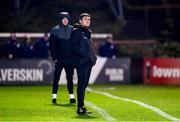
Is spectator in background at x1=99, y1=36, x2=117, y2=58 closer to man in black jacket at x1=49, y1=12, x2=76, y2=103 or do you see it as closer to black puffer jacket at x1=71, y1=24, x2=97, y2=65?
man in black jacket at x1=49, y1=12, x2=76, y2=103

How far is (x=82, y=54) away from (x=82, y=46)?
0.20 meters

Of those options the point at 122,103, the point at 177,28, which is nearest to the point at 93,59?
the point at 122,103

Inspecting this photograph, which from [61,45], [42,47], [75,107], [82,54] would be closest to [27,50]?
[42,47]

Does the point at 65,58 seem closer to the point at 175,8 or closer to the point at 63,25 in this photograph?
the point at 63,25

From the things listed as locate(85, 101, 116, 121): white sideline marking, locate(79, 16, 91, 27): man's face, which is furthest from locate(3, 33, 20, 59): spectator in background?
locate(79, 16, 91, 27): man's face

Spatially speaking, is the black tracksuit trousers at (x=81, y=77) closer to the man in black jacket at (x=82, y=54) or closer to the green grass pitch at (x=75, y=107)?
the man in black jacket at (x=82, y=54)

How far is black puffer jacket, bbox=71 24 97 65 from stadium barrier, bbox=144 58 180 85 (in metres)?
13.1

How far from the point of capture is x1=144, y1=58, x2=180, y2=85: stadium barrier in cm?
2731

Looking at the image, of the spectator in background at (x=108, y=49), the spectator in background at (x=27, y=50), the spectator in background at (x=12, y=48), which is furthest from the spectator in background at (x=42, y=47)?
the spectator in background at (x=108, y=49)

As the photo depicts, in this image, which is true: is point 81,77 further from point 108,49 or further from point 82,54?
point 108,49

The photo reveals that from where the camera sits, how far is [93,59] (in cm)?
1452

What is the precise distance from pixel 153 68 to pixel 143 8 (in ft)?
40.9

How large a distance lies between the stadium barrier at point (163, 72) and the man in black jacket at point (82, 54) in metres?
13.1

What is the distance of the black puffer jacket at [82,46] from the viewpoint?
47.4 ft
